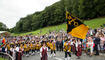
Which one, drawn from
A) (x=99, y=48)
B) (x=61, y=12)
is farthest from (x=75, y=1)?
(x=99, y=48)

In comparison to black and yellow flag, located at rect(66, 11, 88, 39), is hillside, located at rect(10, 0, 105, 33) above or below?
above

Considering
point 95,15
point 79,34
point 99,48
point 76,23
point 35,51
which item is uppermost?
point 95,15

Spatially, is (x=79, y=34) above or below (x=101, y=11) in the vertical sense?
below

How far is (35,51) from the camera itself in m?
16.8

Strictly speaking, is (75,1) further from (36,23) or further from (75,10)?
(36,23)

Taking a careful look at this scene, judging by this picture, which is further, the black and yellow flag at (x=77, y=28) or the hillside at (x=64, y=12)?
the hillside at (x=64, y=12)

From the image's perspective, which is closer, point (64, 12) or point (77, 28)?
point (77, 28)

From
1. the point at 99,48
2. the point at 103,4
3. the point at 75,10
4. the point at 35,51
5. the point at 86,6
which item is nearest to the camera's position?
the point at 99,48

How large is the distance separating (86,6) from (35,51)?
115 ft

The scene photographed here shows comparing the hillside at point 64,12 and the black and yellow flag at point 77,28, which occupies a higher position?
the hillside at point 64,12

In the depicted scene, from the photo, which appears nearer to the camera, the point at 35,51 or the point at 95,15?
the point at 35,51

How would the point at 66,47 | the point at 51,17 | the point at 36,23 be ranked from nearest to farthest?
the point at 66,47, the point at 51,17, the point at 36,23

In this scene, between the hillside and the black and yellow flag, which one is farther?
the hillside

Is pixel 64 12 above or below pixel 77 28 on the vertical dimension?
above
